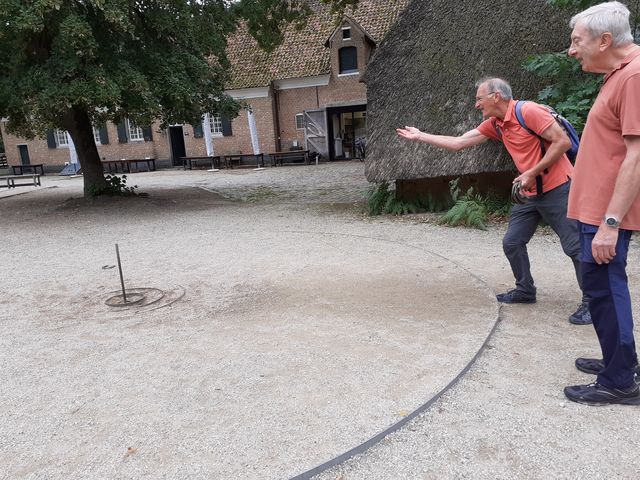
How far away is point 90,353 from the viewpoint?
4.13 meters

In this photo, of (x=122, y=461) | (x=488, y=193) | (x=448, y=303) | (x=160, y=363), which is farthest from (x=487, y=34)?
(x=122, y=461)

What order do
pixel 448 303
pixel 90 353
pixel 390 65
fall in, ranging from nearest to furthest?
1. pixel 90 353
2. pixel 448 303
3. pixel 390 65

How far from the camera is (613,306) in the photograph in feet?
9.39

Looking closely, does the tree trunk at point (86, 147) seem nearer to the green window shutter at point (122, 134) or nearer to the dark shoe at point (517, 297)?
the dark shoe at point (517, 297)

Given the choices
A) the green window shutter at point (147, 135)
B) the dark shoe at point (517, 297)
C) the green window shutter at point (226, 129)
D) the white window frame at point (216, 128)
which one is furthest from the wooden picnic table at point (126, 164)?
the dark shoe at point (517, 297)

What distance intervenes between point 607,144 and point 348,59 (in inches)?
978

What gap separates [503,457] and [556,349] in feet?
4.66

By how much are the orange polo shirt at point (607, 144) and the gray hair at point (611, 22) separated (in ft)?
0.33

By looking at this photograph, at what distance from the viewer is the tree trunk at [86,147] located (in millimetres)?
13227

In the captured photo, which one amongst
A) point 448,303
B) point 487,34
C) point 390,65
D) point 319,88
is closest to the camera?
point 448,303

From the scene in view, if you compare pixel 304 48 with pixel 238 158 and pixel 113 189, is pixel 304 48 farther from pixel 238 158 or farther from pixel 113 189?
pixel 113 189

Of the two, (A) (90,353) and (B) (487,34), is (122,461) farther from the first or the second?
(B) (487,34)

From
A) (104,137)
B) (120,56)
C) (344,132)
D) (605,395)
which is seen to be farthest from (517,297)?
(104,137)

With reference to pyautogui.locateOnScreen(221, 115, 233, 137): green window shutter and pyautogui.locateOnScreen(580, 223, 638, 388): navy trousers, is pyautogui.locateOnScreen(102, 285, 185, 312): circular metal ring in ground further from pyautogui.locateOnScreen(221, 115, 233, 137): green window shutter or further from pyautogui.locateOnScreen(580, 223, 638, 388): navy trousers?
pyautogui.locateOnScreen(221, 115, 233, 137): green window shutter
